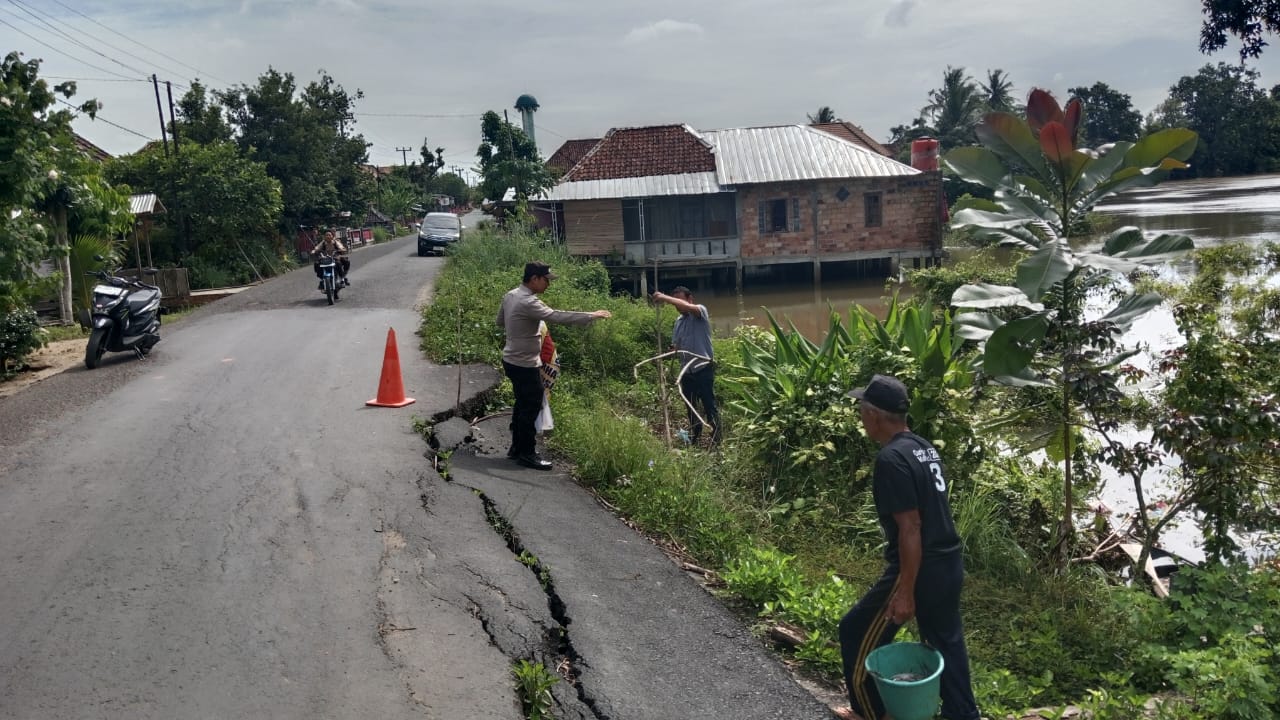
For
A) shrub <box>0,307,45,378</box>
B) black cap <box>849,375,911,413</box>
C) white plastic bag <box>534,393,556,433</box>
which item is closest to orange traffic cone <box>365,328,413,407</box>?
white plastic bag <box>534,393,556,433</box>

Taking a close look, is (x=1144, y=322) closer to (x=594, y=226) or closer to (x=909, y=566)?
(x=594, y=226)

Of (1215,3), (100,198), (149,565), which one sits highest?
(1215,3)

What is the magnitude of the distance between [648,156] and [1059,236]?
28885mm

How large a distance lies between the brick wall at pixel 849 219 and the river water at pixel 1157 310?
1.58 meters

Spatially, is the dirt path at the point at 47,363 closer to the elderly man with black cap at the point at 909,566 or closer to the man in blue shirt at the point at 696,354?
the man in blue shirt at the point at 696,354

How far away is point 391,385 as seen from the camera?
30.0 ft

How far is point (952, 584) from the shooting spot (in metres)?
3.97

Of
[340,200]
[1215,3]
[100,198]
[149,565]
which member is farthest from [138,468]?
[340,200]

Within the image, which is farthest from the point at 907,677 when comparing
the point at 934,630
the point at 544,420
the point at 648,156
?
the point at 648,156

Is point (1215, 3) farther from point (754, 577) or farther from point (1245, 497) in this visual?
point (754, 577)

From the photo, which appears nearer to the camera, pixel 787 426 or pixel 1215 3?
pixel 787 426

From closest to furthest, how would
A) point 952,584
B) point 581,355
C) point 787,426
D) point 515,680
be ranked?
point 952,584 < point 515,680 < point 787,426 < point 581,355

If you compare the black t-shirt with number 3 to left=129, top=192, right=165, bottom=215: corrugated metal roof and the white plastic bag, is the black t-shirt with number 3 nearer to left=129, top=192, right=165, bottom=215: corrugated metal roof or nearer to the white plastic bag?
the white plastic bag

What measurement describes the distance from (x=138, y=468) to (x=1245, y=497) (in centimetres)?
735
